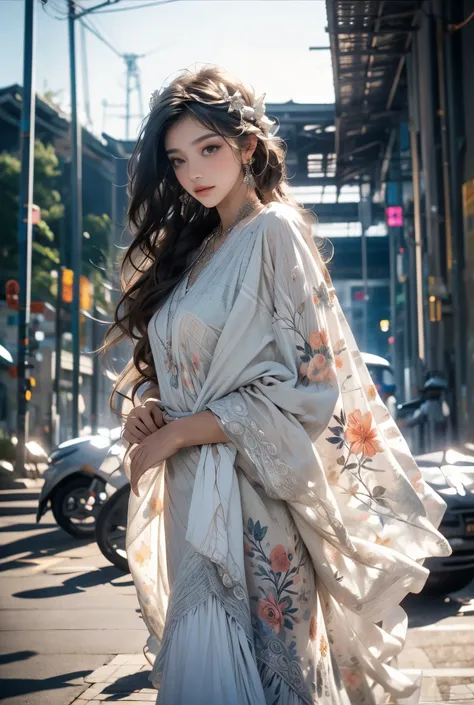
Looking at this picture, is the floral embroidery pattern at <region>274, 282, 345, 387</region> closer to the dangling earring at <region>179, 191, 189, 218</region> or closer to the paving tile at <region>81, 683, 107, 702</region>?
the dangling earring at <region>179, 191, 189, 218</region>

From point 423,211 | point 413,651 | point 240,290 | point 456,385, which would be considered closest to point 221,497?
point 240,290

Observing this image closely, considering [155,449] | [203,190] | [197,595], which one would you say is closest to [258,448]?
[155,449]

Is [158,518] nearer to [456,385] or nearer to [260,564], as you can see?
[260,564]

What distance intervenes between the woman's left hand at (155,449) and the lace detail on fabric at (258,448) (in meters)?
0.13

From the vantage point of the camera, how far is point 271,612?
8.13ft

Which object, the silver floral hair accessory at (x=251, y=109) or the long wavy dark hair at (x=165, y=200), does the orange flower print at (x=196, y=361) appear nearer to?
the long wavy dark hair at (x=165, y=200)

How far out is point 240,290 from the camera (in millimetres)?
2609

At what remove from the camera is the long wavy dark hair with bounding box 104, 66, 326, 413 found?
2.76 meters

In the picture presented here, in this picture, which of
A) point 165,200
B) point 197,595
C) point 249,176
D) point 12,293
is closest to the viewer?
point 197,595

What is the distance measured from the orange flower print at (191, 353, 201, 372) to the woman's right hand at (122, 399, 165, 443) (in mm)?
178

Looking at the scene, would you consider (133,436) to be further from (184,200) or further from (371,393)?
(184,200)

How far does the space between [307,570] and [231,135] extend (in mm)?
1177

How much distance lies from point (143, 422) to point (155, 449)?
0.54 feet

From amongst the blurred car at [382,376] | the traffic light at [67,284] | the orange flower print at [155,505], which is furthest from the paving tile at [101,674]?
the traffic light at [67,284]
